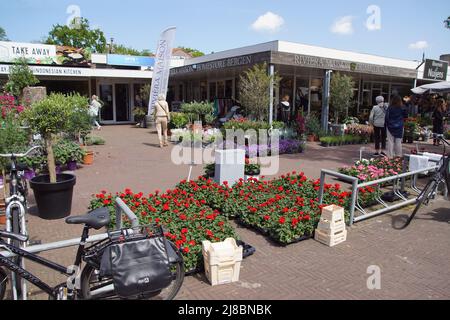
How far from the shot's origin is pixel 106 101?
72.2 feet

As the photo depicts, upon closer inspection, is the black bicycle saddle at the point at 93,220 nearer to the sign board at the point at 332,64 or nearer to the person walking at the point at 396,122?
the person walking at the point at 396,122

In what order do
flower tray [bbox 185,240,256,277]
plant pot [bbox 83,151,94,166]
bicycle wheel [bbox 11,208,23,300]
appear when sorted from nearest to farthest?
1. bicycle wheel [bbox 11,208,23,300]
2. flower tray [bbox 185,240,256,277]
3. plant pot [bbox 83,151,94,166]

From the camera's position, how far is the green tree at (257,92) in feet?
36.9

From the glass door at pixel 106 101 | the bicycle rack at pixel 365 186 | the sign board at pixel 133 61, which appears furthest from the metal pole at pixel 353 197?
the sign board at pixel 133 61

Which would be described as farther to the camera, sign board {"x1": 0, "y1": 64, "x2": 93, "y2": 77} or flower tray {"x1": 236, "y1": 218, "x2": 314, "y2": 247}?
sign board {"x1": 0, "y1": 64, "x2": 93, "y2": 77}

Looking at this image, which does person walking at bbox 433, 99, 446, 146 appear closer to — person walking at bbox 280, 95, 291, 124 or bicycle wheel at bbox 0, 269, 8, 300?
person walking at bbox 280, 95, 291, 124

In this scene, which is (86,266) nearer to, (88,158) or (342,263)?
(342,263)

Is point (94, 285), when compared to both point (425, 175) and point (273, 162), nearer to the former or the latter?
point (273, 162)

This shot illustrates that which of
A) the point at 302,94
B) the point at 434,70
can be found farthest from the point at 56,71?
the point at 434,70

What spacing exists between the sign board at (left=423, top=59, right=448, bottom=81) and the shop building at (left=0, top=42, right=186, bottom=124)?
14454 millimetres

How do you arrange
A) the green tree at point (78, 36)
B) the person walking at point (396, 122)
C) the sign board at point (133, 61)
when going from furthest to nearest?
the green tree at point (78, 36)
the sign board at point (133, 61)
the person walking at point (396, 122)

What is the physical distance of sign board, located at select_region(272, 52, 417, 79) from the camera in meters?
12.1

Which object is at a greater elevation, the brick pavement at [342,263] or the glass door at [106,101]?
the glass door at [106,101]

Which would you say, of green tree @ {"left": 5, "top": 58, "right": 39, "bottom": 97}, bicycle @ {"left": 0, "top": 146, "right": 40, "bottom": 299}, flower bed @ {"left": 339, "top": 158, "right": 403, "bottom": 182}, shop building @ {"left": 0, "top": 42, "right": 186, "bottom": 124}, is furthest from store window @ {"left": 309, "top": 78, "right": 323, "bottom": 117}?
bicycle @ {"left": 0, "top": 146, "right": 40, "bottom": 299}
